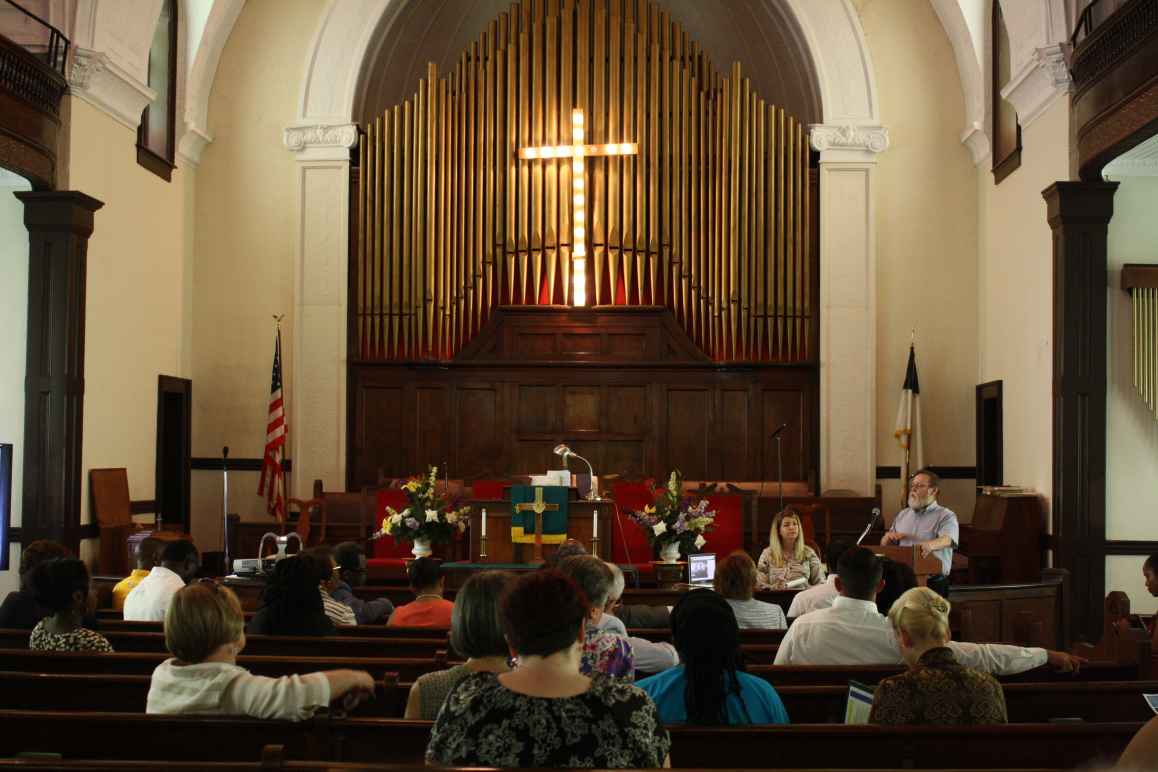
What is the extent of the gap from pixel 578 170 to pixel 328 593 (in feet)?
26.8

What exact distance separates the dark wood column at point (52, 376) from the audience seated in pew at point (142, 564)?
3.16 m

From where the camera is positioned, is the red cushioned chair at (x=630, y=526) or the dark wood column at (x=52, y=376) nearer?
the dark wood column at (x=52, y=376)

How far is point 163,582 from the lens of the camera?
264 inches

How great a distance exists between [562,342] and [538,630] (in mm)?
11230

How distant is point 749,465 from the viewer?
13883 mm

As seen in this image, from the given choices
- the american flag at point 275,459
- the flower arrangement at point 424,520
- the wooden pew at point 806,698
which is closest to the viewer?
the wooden pew at point 806,698

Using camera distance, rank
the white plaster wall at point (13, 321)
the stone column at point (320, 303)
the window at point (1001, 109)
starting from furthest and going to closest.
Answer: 1. the stone column at point (320, 303)
2. the window at point (1001, 109)
3. the white plaster wall at point (13, 321)

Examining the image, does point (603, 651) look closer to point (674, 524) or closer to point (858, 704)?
point (858, 704)

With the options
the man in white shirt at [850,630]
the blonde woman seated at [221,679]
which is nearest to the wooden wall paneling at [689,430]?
the man in white shirt at [850,630]

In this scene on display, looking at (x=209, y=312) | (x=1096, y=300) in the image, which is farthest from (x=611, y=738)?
(x=209, y=312)

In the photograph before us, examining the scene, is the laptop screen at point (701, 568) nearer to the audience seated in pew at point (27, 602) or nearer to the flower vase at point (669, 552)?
the flower vase at point (669, 552)

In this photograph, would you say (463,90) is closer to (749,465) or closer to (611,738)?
(749,465)

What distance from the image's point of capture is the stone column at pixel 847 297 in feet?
44.4

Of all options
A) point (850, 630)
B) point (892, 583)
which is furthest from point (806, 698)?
point (892, 583)
